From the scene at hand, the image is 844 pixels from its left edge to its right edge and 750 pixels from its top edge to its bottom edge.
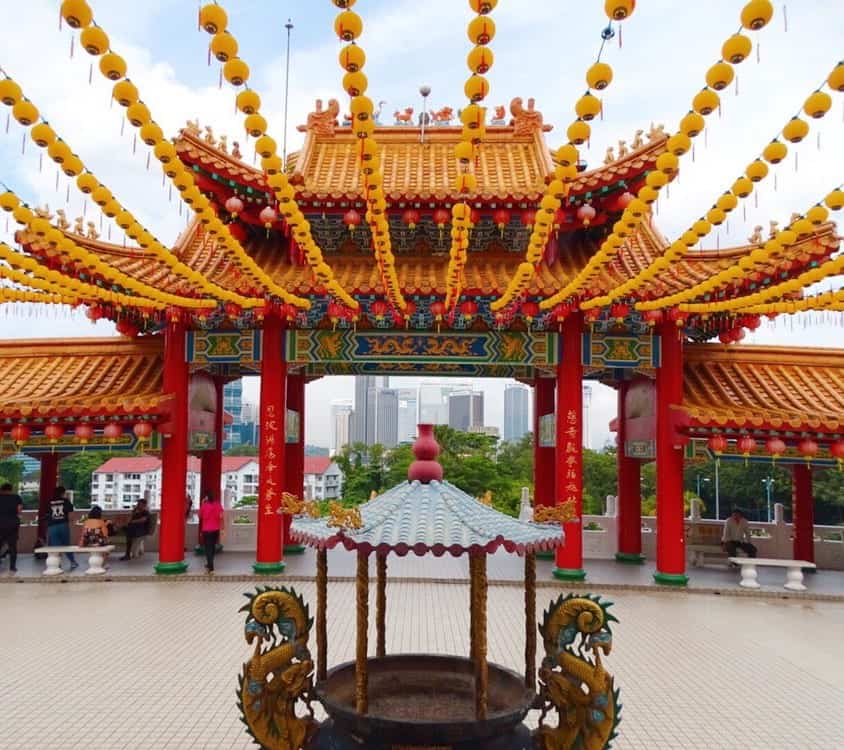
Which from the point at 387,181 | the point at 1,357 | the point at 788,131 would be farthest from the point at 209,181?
the point at 788,131

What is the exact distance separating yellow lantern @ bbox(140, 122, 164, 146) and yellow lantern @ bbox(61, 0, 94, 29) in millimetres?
1132

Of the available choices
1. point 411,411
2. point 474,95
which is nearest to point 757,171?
point 474,95

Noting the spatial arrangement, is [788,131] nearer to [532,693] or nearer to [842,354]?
[532,693]

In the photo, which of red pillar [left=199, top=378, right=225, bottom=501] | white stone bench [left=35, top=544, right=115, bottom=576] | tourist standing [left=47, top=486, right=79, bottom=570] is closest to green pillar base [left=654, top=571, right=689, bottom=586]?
red pillar [left=199, top=378, right=225, bottom=501]

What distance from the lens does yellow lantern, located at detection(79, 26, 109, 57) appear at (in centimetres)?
386

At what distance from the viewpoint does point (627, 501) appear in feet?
44.3

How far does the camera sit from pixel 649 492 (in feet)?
151

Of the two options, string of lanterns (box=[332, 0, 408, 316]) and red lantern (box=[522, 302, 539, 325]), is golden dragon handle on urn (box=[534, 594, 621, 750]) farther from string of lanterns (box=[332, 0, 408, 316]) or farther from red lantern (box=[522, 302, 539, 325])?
red lantern (box=[522, 302, 539, 325])

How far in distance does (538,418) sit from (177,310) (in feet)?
23.2

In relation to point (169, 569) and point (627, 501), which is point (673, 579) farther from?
point (169, 569)

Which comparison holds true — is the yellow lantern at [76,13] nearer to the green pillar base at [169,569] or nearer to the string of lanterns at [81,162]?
the string of lanterns at [81,162]

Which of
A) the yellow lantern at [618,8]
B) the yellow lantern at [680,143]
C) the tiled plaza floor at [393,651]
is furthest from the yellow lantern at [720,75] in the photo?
the tiled plaza floor at [393,651]

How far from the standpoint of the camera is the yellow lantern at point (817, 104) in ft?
14.2

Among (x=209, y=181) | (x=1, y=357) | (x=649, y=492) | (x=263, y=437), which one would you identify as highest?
(x=209, y=181)
